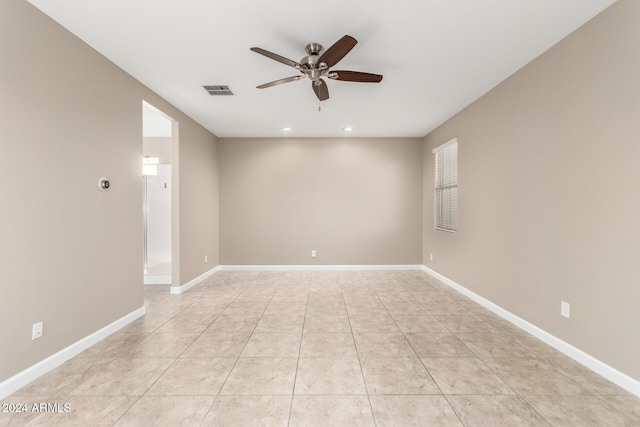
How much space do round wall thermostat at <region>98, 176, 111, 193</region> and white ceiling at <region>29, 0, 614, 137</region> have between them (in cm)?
122

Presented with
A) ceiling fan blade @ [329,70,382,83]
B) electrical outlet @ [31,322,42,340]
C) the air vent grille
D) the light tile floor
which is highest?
the air vent grille

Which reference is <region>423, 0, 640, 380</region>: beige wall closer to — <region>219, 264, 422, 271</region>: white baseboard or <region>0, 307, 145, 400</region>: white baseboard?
<region>219, 264, 422, 271</region>: white baseboard

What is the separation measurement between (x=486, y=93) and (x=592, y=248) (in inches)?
91.2

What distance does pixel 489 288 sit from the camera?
3.58 meters

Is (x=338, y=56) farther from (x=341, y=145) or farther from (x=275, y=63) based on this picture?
(x=341, y=145)

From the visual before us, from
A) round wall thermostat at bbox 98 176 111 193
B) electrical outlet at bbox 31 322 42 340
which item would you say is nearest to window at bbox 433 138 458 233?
round wall thermostat at bbox 98 176 111 193

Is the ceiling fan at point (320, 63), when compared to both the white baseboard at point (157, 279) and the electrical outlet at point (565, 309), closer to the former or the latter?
the electrical outlet at point (565, 309)

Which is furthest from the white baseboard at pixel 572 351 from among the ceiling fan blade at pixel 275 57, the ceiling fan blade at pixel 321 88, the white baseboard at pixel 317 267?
the ceiling fan blade at pixel 275 57

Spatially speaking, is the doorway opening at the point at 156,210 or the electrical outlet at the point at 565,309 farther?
the doorway opening at the point at 156,210

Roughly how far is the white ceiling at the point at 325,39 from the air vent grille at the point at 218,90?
0.25 feet

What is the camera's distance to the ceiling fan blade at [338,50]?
82.7 inches

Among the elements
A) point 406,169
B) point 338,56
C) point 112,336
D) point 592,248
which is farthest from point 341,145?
point 112,336

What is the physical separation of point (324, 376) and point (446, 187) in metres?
3.90

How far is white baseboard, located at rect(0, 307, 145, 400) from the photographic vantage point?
1918mm
